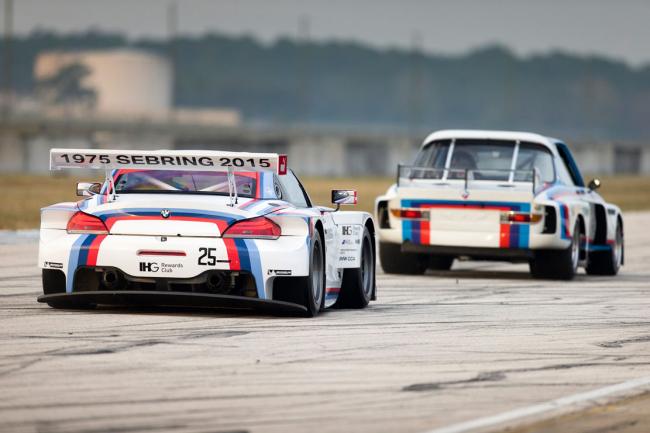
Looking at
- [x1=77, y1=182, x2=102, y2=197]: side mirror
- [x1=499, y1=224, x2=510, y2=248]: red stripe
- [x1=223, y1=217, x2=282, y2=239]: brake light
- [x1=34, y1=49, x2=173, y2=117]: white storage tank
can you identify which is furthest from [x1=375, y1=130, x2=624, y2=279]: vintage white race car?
[x1=34, y1=49, x2=173, y2=117]: white storage tank

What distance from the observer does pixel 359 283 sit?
12.9 meters

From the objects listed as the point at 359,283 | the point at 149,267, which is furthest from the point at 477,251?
the point at 149,267

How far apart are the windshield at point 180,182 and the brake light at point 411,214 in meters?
5.38

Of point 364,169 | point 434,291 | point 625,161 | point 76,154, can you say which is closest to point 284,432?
point 76,154

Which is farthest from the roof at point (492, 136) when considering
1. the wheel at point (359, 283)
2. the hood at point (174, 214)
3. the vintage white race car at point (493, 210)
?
the hood at point (174, 214)

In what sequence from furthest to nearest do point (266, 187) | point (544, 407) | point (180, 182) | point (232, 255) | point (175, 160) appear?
1. point (180, 182)
2. point (266, 187)
3. point (175, 160)
4. point (232, 255)
5. point (544, 407)

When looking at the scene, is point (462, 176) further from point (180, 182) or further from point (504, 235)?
point (180, 182)

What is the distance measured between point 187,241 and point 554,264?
7059 millimetres

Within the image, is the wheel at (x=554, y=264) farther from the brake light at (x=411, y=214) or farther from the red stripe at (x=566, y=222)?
the brake light at (x=411, y=214)

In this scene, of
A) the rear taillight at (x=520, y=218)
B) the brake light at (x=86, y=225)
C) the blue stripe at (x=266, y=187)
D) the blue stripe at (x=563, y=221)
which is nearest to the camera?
the brake light at (x=86, y=225)

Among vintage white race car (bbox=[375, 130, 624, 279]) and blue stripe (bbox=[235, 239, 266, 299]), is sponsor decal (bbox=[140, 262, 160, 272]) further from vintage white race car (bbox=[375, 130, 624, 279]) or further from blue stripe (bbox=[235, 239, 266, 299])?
vintage white race car (bbox=[375, 130, 624, 279])

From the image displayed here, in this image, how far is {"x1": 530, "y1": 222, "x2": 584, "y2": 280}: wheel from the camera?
17.3 meters

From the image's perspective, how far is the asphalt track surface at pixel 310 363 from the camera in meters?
7.27

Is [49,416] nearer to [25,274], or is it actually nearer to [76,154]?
[76,154]
